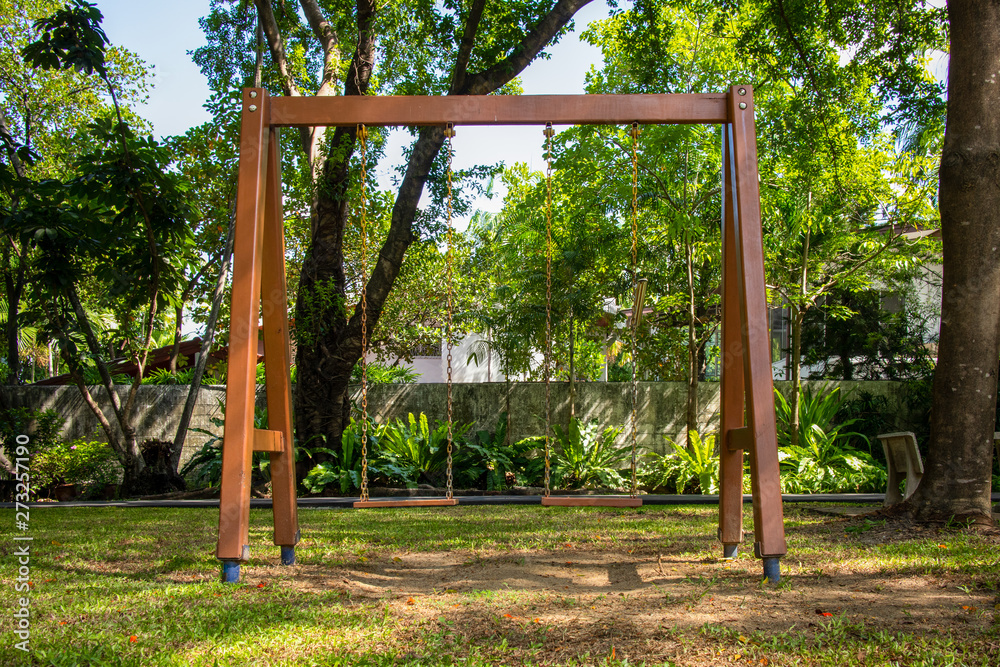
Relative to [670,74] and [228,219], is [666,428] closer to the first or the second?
[670,74]

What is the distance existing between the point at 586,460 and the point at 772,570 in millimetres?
5206

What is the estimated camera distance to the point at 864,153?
8.73 meters

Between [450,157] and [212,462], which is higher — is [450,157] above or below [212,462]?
above

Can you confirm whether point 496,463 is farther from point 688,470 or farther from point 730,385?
point 730,385

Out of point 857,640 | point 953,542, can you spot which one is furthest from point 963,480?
point 857,640

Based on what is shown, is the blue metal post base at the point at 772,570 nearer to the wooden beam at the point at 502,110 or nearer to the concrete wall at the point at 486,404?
the wooden beam at the point at 502,110

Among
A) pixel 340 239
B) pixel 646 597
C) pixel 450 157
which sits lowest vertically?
pixel 646 597

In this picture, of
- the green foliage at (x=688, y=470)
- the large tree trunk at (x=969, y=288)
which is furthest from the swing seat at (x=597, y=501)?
the green foliage at (x=688, y=470)

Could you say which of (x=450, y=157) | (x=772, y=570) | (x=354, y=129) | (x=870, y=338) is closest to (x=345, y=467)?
(x=354, y=129)

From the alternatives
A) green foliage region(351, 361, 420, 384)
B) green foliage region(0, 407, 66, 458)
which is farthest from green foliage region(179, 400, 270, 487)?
green foliage region(351, 361, 420, 384)

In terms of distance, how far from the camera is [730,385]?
4133 mm

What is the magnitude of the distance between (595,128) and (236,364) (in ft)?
21.6

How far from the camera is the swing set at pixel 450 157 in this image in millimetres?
3438

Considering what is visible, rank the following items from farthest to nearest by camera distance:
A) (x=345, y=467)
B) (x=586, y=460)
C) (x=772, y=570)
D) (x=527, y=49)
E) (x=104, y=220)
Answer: (x=586, y=460)
(x=345, y=467)
(x=104, y=220)
(x=527, y=49)
(x=772, y=570)
